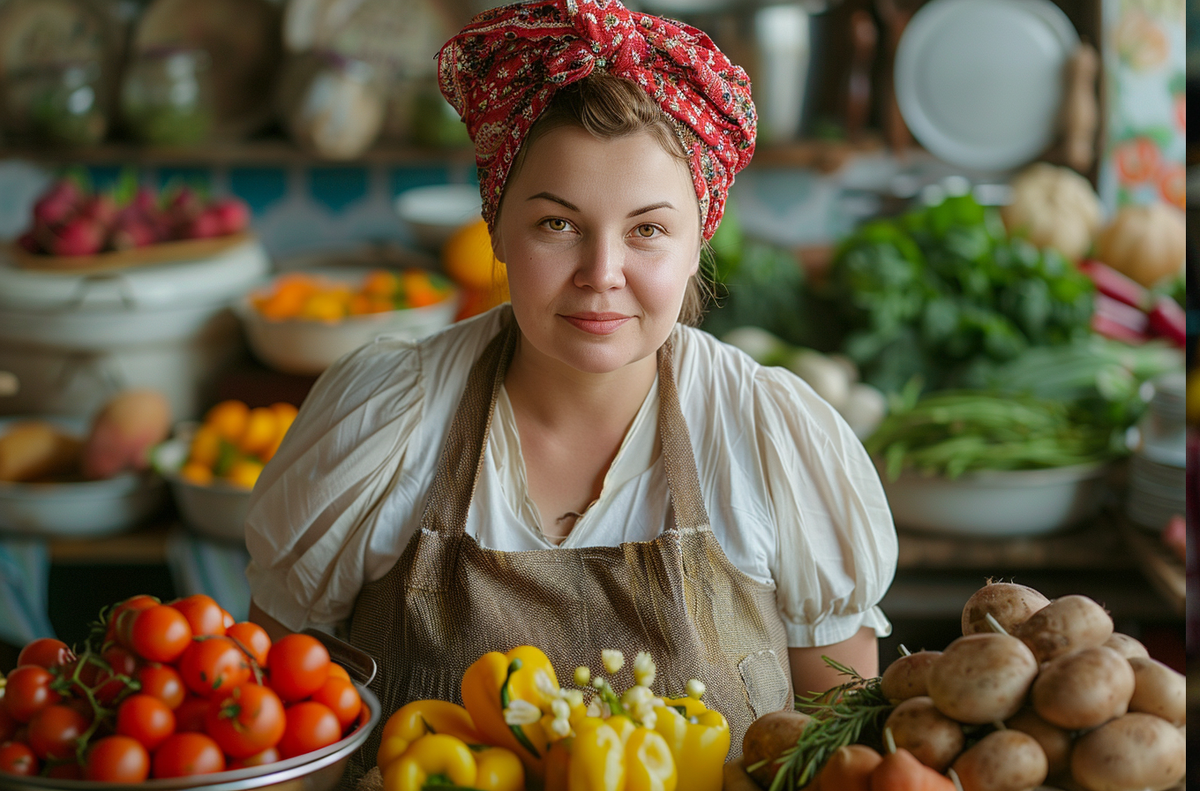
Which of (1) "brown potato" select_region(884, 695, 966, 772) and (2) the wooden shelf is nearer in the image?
(1) "brown potato" select_region(884, 695, 966, 772)

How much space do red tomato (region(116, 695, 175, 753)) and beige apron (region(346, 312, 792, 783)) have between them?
0.46 m

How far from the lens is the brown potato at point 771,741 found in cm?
93

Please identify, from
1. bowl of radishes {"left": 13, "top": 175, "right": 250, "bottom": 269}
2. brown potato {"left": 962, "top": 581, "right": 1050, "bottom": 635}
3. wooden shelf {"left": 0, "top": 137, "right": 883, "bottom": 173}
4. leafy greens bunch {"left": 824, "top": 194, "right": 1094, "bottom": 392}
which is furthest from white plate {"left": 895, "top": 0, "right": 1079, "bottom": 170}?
brown potato {"left": 962, "top": 581, "right": 1050, "bottom": 635}

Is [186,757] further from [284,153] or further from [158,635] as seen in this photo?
[284,153]

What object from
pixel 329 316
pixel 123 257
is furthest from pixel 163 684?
pixel 123 257

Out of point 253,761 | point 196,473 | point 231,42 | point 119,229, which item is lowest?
point 196,473

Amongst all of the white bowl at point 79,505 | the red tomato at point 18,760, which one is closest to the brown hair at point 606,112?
the red tomato at point 18,760

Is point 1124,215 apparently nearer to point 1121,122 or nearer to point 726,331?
point 1121,122

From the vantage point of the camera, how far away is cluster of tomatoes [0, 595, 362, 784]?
799 millimetres

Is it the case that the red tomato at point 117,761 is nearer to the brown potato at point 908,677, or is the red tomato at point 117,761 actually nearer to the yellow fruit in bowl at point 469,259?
the brown potato at point 908,677

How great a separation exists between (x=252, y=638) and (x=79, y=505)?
5.82 ft

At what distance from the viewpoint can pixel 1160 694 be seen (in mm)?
840

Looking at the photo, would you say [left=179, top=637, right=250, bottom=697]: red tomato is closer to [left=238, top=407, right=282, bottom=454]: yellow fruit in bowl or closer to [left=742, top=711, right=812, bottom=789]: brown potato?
[left=742, top=711, right=812, bottom=789]: brown potato

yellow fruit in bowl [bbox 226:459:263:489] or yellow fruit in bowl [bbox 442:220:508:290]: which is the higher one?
yellow fruit in bowl [bbox 442:220:508:290]
